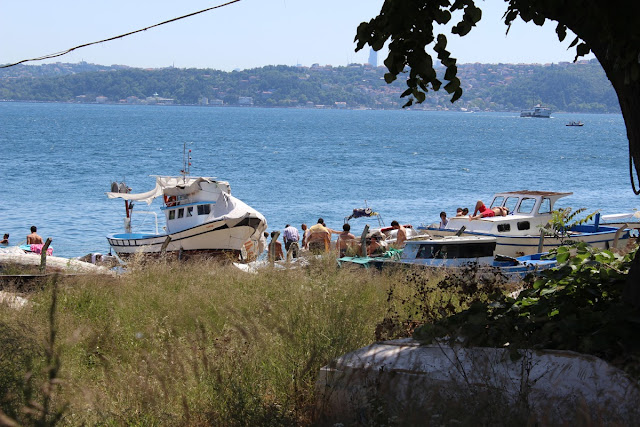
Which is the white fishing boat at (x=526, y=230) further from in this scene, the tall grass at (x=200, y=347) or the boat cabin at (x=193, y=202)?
the tall grass at (x=200, y=347)

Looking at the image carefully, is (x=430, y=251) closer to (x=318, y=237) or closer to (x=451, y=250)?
(x=451, y=250)

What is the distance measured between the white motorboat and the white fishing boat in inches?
224

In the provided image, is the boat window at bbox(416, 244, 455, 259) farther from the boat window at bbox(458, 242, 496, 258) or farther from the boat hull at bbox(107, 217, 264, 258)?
the boat hull at bbox(107, 217, 264, 258)

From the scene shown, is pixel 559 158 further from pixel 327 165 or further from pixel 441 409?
pixel 441 409

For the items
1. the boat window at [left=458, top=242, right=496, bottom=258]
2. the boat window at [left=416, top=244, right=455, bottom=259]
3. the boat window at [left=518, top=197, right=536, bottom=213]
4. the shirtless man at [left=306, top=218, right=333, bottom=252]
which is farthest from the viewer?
the boat window at [left=518, top=197, right=536, bottom=213]

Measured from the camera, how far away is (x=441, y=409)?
16.3ft

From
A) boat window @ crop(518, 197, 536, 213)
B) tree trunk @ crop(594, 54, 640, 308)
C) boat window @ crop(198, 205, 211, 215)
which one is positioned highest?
tree trunk @ crop(594, 54, 640, 308)

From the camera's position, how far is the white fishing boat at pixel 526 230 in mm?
20375

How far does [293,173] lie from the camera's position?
64938 mm

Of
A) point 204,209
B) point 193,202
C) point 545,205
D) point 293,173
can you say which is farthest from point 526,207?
point 293,173

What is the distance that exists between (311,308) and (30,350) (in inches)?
86.9

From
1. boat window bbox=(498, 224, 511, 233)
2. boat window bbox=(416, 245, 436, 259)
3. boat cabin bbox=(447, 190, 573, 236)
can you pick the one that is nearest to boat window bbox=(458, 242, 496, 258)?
boat window bbox=(416, 245, 436, 259)

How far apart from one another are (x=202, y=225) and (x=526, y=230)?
9160mm

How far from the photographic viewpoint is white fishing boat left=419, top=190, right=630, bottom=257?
20.4 meters
